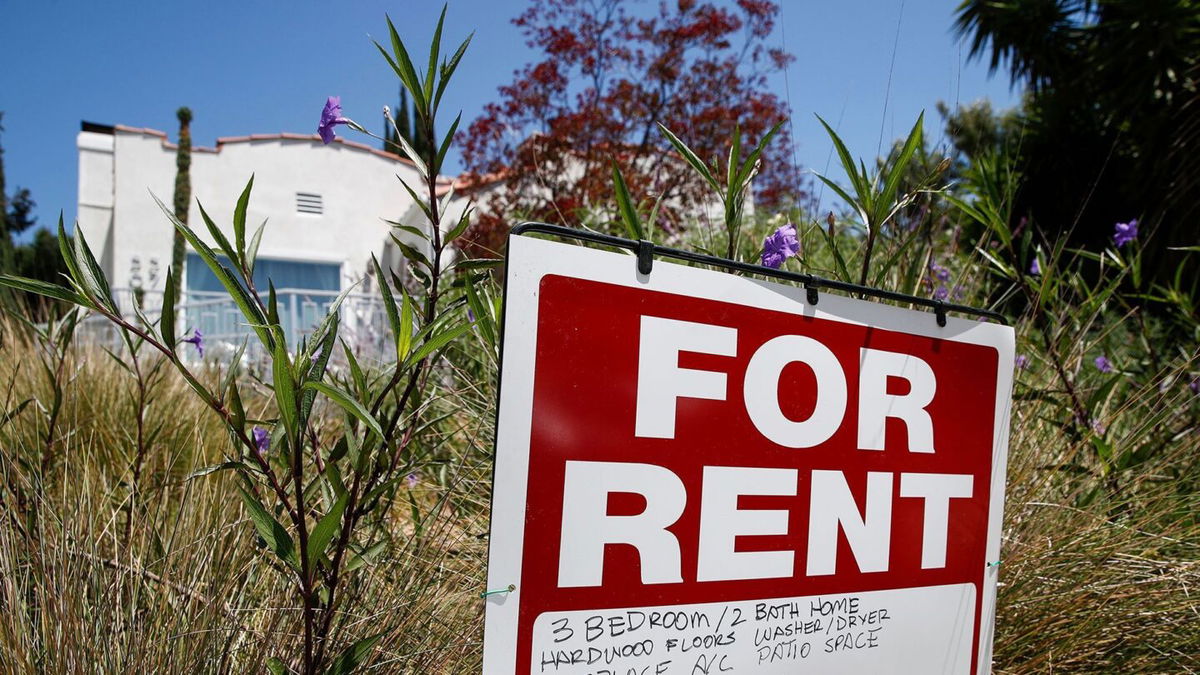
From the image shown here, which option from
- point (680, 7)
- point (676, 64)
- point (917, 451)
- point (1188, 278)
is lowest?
point (917, 451)

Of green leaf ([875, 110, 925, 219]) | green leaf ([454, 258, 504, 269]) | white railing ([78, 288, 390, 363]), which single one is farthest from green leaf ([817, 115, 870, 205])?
white railing ([78, 288, 390, 363])

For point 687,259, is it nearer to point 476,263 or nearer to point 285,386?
point 476,263

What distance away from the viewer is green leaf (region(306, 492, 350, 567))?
1.13 m

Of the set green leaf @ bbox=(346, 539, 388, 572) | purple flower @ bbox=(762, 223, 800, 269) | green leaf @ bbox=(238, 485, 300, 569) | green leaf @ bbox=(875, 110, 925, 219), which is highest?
green leaf @ bbox=(875, 110, 925, 219)

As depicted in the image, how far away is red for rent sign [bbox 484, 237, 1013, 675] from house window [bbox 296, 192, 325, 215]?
18315 millimetres

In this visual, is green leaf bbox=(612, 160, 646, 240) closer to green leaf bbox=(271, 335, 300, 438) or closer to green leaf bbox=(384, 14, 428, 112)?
green leaf bbox=(384, 14, 428, 112)

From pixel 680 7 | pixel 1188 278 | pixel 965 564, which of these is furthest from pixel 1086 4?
pixel 965 564

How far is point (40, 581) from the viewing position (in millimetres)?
1530

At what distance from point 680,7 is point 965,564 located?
30.6 feet

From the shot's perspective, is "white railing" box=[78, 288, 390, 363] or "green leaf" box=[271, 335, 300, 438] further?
"white railing" box=[78, 288, 390, 363]

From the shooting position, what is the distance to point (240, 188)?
17.6 metres

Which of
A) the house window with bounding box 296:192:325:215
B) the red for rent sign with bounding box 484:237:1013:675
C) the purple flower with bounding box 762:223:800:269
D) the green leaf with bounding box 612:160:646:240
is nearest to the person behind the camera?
the red for rent sign with bounding box 484:237:1013:675

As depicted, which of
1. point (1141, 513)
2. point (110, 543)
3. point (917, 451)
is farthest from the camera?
point (1141, 513)

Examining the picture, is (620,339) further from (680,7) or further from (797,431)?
(680,7)
